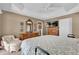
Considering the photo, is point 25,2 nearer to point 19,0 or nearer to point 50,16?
point 19,0

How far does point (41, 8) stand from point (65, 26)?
509 mm

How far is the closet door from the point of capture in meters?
1.91

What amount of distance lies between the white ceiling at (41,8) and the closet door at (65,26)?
0.45ft

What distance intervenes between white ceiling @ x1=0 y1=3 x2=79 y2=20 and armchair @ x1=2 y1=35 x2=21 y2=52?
453 millimetres

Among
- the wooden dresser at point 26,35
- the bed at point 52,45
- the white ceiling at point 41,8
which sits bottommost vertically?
the bed at point 52,45

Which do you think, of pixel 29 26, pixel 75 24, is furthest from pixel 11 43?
pixel 75 24

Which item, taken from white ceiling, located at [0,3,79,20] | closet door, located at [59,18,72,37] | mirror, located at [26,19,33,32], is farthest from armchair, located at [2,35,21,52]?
closet door, located at [59,18,72,37]

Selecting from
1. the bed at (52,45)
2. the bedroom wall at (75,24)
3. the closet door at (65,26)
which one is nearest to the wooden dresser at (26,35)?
the bed at (52,45)

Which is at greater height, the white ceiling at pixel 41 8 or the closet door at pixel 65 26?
the white ceiling at pixel 41 8

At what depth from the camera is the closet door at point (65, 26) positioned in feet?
6.28

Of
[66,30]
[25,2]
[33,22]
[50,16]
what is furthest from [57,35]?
[25,2]

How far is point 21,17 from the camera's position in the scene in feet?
6.21

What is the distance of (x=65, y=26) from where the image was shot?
76.1 inches

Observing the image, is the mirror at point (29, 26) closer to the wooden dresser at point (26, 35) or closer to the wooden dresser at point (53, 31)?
the wooden dresser at point (26, 35)
